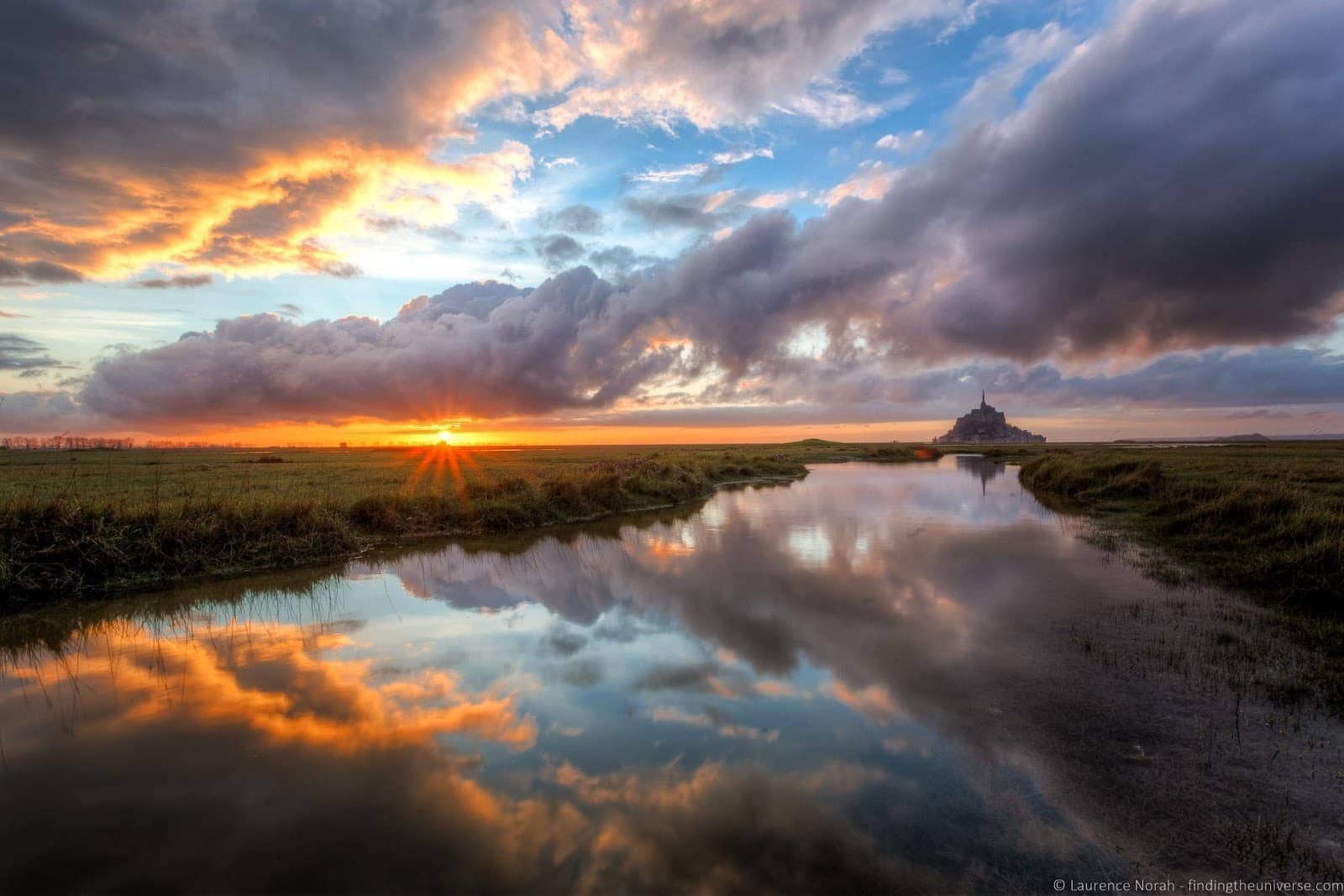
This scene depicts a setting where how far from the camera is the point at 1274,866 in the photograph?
4434mm

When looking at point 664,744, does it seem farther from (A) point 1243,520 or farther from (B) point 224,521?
(A) point 1243,520

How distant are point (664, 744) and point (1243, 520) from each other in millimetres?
20338

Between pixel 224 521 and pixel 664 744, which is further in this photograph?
pixel 224 521

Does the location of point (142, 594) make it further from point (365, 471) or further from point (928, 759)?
point (365, 471)

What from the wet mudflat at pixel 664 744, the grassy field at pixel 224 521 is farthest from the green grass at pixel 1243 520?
the grassy field at pixel 224 521

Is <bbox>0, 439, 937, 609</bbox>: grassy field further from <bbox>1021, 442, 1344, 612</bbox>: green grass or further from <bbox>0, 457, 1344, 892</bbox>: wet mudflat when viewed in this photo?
<bbox>1021, 442, 1344, 612</bbox>: green grass

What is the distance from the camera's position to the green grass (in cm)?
1177

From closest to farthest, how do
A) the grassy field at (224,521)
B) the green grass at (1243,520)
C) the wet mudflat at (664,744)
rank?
1. the wet mudflat at (664,744)
2. the green grass at (1243,520)
3. the grassy field at (224,521)

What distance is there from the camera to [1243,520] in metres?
17.2

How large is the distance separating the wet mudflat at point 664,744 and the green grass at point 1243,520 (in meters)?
1.67

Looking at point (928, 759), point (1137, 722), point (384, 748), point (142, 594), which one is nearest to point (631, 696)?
point (384, 748)

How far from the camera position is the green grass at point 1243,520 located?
11.8 meters

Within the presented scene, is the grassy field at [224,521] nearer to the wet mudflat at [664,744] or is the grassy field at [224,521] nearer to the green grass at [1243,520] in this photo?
the wet mudflat at [664,744]

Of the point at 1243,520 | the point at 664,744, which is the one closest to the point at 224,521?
the point at 664,744
